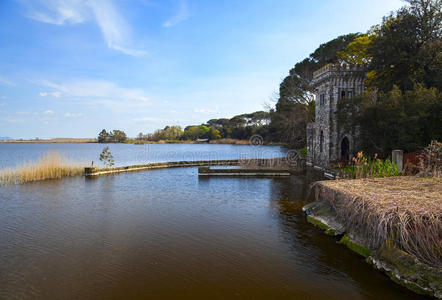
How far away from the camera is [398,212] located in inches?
220

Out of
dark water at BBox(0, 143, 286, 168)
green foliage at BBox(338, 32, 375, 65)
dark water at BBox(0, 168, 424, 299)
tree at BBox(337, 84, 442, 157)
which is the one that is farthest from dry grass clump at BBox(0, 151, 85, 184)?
green foliage at BBox(338, 32, 375, 65)

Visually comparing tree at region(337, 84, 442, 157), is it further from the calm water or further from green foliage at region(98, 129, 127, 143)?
green foliage at region(98, 129, 127, 143)

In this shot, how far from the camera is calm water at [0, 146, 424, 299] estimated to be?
Result: 16.9 ft

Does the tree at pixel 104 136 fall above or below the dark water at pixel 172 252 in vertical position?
above

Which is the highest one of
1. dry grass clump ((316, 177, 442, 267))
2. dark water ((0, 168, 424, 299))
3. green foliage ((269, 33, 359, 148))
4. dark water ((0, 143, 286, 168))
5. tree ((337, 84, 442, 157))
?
green foliage ((269, 33, 359, 148))

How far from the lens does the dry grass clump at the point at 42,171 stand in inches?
619

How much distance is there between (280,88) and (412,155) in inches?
1114

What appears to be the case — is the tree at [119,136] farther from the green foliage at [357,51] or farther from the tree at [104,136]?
the green foliage at [357,51]

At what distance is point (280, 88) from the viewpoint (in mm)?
39938

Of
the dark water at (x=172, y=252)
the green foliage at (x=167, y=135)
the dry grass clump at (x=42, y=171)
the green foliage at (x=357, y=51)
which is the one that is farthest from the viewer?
the green foliage at (x=167, y=135)

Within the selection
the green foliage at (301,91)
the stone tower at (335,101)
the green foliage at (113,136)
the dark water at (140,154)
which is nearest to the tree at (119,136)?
the green foliage at (113,136)

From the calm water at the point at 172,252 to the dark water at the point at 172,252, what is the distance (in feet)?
0.07

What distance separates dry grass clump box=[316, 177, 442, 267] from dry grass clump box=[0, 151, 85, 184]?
16437 millimetres

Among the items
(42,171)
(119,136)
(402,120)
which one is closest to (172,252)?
(402,120)
